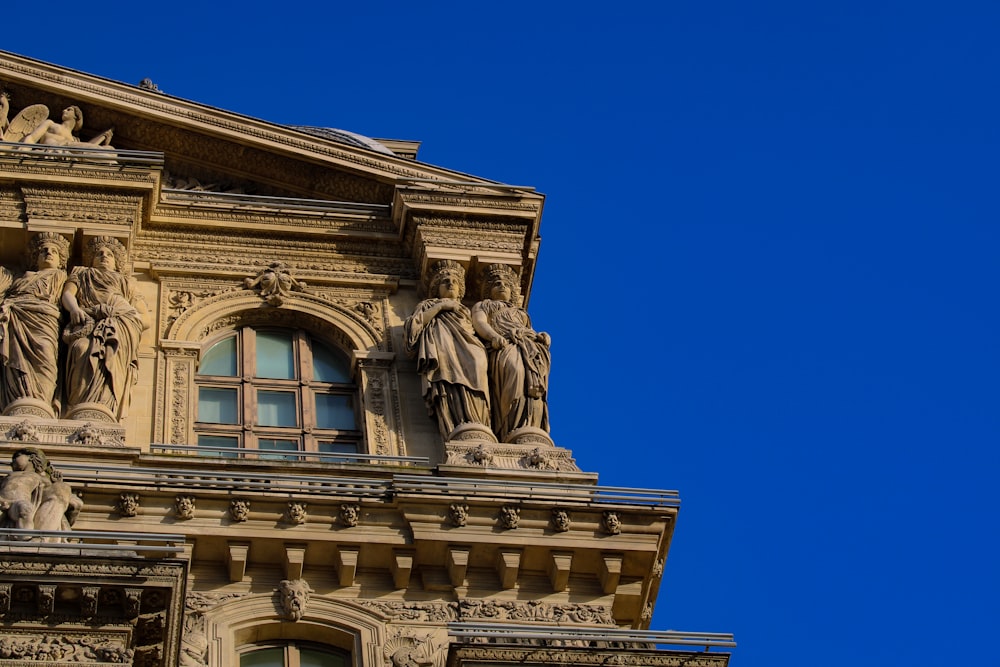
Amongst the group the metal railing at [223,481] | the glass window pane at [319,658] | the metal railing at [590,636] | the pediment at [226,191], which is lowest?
the metal railing at [590,636]

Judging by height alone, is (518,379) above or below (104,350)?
below

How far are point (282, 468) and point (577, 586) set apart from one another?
3.92 metres

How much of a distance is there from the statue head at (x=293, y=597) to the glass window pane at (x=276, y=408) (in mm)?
4656

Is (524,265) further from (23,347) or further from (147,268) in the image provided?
(23,347)

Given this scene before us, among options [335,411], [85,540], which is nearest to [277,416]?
[335,411]

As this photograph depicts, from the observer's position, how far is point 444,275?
31.4m

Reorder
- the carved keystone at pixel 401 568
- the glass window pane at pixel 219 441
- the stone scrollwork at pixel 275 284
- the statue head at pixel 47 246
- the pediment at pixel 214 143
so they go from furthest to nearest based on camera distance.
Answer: the pediment at pixel 214 143, the stone scrollwork at pixel 275 284, the statue head at pixel 47 246, the glass window pane at pixel 219 441, the carved keystone at pixel 401 568

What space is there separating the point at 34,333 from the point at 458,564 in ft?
21.6

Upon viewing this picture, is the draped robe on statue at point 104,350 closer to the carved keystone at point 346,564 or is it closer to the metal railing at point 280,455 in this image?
the metal railing at point 280,455

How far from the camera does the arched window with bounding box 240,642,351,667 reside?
25.0m

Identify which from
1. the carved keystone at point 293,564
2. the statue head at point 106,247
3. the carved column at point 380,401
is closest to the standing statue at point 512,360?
the carved column at point 380,401

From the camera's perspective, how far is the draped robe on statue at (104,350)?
2806cm

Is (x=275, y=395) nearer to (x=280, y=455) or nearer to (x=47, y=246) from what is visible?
(x=280, y=455)

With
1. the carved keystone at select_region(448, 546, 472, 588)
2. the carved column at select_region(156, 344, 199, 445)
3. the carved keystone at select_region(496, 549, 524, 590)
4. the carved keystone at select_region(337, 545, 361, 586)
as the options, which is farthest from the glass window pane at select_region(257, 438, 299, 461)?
the carved keystone at select_region(496, 549, 524, 590)
